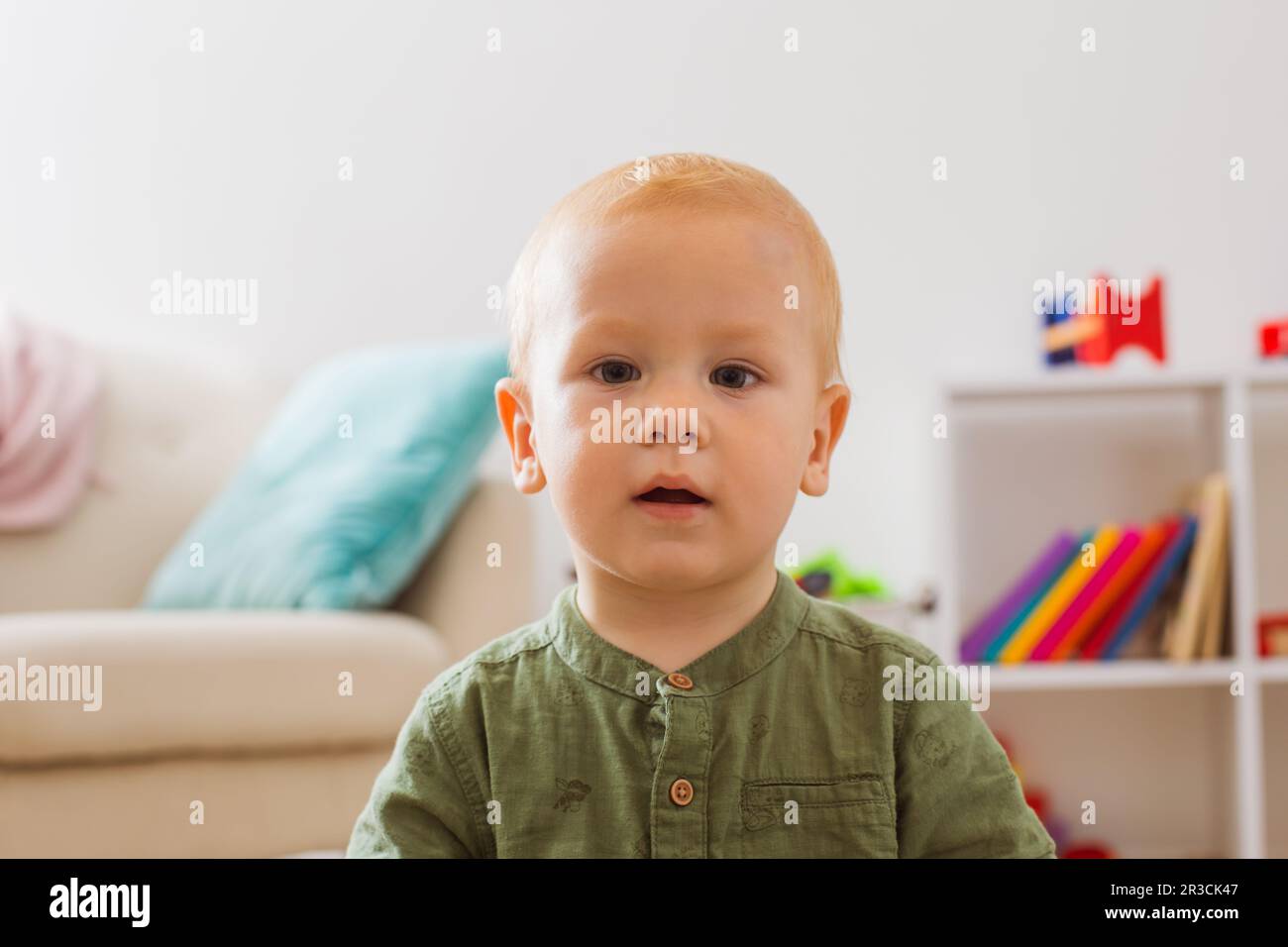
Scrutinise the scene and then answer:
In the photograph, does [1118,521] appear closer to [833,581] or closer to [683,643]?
[833,581]

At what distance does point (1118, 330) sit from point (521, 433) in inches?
56.7

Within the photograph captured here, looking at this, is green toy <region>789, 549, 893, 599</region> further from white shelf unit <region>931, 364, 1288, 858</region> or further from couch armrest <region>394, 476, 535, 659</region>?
couch armrest <region>394, 476, 535, 659</region>

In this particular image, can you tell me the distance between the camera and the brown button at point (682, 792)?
673mm

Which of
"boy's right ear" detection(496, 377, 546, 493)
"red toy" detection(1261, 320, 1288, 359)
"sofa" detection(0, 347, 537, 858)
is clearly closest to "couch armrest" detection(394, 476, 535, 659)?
"sofa" detection(0, 347, 537, 858)

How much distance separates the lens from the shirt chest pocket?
0.68m

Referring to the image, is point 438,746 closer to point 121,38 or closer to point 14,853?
point 14,853

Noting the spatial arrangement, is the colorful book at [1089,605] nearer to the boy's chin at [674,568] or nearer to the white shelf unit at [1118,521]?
the white shelf unit at [1118,521]

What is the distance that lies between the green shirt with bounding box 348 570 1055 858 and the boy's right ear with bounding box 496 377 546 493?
98 mm

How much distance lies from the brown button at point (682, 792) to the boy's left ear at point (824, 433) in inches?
7.3

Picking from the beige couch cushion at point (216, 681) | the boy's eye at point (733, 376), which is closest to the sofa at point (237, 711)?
the beige couch cushion at point (216, 681)

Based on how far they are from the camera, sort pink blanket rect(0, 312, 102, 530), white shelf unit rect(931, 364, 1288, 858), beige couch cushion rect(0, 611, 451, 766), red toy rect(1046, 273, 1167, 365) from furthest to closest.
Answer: white shelf unit rect(931, 364, 1288, 858) → red toy rect(1046, 273, 1167, 365) → pink blanket rect(0, 312, 102, 530) → beige couch cushion rect(0, 611, 451, 766)

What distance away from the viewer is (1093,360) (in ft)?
6.48
